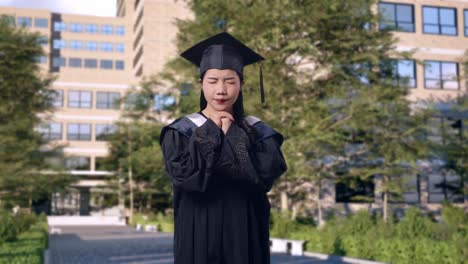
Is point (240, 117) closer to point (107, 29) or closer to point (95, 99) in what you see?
point (95, 99)

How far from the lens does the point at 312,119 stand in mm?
22562

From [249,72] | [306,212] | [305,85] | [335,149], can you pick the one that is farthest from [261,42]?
[306,212]

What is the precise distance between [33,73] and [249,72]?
30.2ft

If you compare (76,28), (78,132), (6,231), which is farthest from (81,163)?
(6,231)

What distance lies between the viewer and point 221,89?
3.98 metres

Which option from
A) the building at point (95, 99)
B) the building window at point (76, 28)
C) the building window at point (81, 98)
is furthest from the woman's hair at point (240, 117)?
the building window at point (76, 28)

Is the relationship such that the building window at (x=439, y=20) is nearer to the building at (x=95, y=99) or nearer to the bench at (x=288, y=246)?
the bench at (x=288, y=246)

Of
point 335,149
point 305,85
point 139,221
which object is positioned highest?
point 305,85

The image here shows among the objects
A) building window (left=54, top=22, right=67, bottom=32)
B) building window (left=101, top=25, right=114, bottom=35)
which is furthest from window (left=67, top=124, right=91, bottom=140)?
building window (left=54, top=22, right=67, bottom=32)

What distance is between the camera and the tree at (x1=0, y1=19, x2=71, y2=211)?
73.7 ft

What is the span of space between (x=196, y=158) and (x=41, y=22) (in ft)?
267

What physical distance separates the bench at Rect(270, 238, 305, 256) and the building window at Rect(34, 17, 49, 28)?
6671cm

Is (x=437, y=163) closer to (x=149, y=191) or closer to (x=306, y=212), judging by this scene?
(x=306, y=212)

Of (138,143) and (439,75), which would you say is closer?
(439,75)
